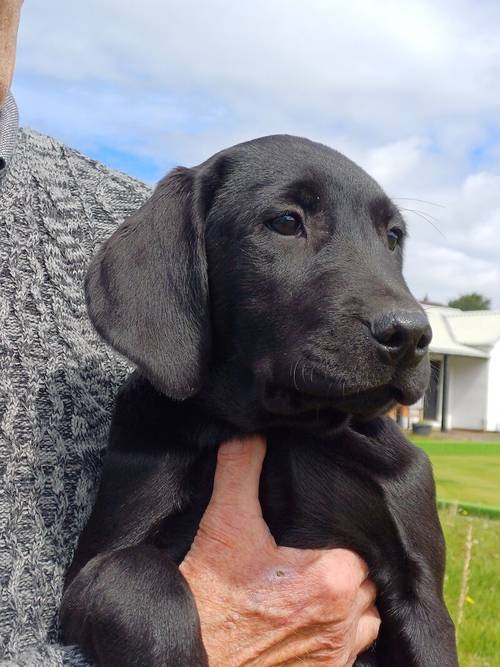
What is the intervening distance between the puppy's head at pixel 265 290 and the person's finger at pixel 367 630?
45 centimetres

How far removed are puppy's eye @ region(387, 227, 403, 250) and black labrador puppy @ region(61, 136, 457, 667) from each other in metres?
0.07

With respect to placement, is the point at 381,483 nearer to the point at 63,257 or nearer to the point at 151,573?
the point at 151,573

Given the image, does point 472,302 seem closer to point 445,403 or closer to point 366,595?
point 445,403

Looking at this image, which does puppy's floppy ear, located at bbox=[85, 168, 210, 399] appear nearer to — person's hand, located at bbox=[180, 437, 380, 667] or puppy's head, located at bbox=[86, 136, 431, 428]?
puppy's head, located at bbox=[86, 136, 431, 428]

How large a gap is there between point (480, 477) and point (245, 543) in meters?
9.69

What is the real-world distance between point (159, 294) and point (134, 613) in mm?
652

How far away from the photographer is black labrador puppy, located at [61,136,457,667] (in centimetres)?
169

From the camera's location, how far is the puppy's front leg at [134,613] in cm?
159

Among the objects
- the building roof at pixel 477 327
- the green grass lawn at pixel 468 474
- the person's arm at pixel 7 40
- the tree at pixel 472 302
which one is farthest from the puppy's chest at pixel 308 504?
the tree at pixel 472 302

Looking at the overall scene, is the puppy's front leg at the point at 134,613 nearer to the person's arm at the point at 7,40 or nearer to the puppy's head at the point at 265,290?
the puppy's head at the point at 265,290

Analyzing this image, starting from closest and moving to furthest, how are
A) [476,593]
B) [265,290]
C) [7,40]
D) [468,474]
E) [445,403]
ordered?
[265,290] < [7,40] < [476,593] < [468,474] < [445,403]

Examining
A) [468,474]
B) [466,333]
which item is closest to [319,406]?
[468,474]

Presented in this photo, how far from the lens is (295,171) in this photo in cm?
191

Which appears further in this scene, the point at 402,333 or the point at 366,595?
the point at 366,595
